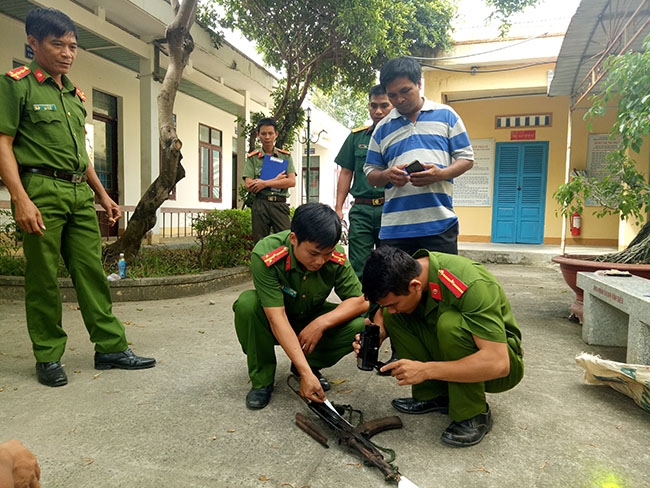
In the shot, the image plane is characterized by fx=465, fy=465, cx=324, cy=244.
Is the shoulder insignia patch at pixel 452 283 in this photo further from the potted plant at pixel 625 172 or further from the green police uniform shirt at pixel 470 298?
the potted plant at pixel 625 172

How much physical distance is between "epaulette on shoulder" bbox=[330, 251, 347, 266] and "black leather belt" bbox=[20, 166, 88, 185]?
1.47 m

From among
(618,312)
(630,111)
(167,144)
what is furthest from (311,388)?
(167,144)

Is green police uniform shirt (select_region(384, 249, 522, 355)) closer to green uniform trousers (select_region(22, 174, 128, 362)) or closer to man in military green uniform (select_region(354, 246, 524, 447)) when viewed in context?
man in military green uniform (select_region(354, 246, 524, 447))

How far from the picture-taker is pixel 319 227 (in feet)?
6.22

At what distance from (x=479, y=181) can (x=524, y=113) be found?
5.06 ft

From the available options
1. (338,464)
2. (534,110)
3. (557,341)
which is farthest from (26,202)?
(534,110)

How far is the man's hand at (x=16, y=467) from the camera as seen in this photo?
3.27ft

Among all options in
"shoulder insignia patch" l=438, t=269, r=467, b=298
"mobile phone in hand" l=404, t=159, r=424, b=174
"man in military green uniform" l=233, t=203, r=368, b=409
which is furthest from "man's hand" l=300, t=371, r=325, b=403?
"mobile phone in hand" l=404, t=159, r=424, b=174

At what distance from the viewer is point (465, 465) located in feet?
5.45

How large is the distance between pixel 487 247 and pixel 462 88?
9.61 ft

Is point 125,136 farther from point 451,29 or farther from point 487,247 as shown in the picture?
point 487,247

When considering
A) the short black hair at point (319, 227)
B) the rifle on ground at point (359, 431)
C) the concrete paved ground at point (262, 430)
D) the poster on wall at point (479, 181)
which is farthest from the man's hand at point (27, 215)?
the poster on wall at point (479, 181)

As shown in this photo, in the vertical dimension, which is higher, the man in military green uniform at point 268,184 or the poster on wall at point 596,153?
the poster on wall at point 596,153

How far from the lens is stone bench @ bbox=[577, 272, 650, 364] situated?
249 cm
